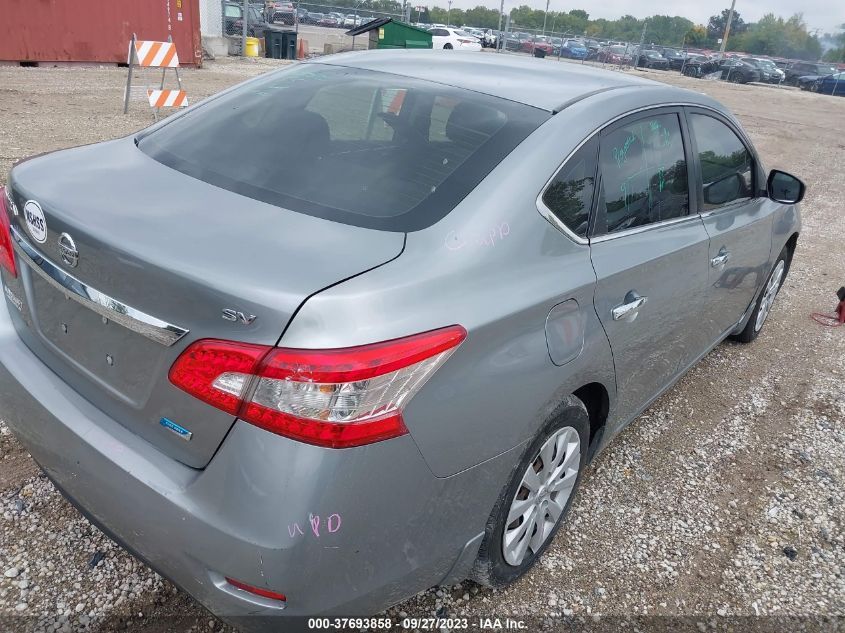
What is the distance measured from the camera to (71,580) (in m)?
2.27

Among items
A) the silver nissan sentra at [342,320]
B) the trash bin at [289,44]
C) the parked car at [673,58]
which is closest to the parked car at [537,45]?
the parked car at [673,58]

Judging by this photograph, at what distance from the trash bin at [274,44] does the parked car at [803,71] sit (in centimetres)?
3130

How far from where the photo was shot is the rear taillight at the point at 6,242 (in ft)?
7.07

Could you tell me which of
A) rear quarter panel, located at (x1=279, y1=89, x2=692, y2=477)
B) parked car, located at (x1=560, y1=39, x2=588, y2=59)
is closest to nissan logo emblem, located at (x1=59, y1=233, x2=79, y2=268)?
rear quarter panel, located at (x1=279, y1=89, x2=692, y2=477)

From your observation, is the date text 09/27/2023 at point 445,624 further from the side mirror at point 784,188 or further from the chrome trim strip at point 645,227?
the side mirror at point 784,188

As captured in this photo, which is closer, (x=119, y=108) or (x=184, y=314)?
(x=184, y=314)

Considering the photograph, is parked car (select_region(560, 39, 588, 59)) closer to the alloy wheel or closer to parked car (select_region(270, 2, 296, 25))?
parked car (select_region(270, 2, 296, 25))

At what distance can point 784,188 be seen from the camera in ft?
12.3

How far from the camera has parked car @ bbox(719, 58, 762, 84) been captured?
36.8 metres

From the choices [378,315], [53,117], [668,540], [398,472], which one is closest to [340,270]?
[378,315]

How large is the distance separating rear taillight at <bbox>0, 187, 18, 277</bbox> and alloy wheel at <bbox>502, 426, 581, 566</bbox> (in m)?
1.79

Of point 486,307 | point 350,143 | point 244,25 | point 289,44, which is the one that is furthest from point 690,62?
point 486,307

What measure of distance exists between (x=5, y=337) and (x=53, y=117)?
9.27 metres

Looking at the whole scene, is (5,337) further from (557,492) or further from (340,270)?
(557,492)
